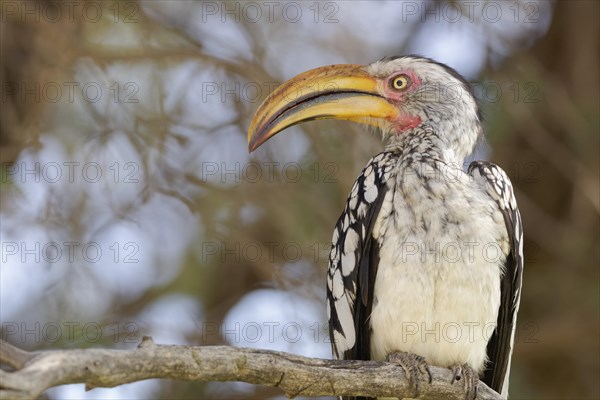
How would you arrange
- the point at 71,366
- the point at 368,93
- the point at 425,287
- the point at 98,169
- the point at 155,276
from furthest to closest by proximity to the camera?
1. the point at 155,276
2. the point at 98,169
3. the point at 368,93
4. the point at 425,287
5. the point at 71,366

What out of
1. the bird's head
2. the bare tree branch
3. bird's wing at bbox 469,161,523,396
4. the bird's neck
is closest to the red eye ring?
the bird's head

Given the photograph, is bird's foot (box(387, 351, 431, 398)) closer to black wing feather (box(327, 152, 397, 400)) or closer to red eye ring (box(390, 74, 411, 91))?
black wing feather (box(327, 152, 397, 400))

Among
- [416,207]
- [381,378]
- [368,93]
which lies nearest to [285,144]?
[368,93]

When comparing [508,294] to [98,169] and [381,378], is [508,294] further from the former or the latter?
[98,169]

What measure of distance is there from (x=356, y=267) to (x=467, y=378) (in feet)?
2.43

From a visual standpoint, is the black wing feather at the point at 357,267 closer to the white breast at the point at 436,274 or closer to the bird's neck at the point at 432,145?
the white breast at the point at 436,274

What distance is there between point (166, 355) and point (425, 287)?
1.50m

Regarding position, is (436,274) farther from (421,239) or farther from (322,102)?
(322,102)

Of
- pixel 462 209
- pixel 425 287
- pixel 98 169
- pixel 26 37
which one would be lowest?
pixel 425 287

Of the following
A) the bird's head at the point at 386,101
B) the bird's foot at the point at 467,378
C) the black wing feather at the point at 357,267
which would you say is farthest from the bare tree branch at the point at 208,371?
the bird's head at the point at 386,101

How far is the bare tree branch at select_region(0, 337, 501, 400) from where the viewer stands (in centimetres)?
273

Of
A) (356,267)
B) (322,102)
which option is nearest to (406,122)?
(322,102)

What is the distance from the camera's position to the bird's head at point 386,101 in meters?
4.82

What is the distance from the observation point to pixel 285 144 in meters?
7.04
